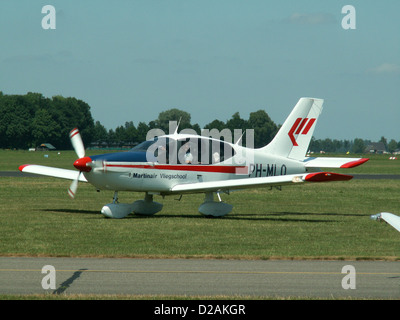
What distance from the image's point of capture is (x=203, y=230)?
17.6m

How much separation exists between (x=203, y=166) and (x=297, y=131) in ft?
12.5

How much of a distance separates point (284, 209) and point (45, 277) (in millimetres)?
14559

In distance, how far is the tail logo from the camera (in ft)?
76.1

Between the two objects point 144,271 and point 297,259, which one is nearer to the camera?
point 144,271

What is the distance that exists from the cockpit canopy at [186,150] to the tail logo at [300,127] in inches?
99.3

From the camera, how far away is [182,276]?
11.3 m

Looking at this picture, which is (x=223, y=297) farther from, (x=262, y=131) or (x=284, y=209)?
(x=262, y=131)

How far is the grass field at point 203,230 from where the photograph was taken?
14.1 meters

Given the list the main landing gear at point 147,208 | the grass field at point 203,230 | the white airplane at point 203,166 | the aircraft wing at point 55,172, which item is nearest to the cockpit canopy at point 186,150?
the white airplane at point 203,166

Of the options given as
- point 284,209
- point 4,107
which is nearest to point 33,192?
point 284,209

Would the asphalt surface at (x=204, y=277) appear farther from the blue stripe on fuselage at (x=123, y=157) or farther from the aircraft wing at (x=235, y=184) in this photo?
A: the blue stripe on fuselage at (x=123, y=157)

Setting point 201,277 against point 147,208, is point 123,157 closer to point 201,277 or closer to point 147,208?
point 147,208

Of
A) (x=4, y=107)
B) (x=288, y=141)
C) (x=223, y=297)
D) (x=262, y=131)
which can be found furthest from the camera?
(x=4, y=107)

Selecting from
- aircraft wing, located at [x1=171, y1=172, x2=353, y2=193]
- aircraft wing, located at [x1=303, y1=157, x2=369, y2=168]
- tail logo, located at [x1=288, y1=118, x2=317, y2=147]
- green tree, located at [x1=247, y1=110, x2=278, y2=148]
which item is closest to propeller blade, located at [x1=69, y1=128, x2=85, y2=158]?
aircraft wing, located at [x1=171, y1=172, x2=353, y2=193]
